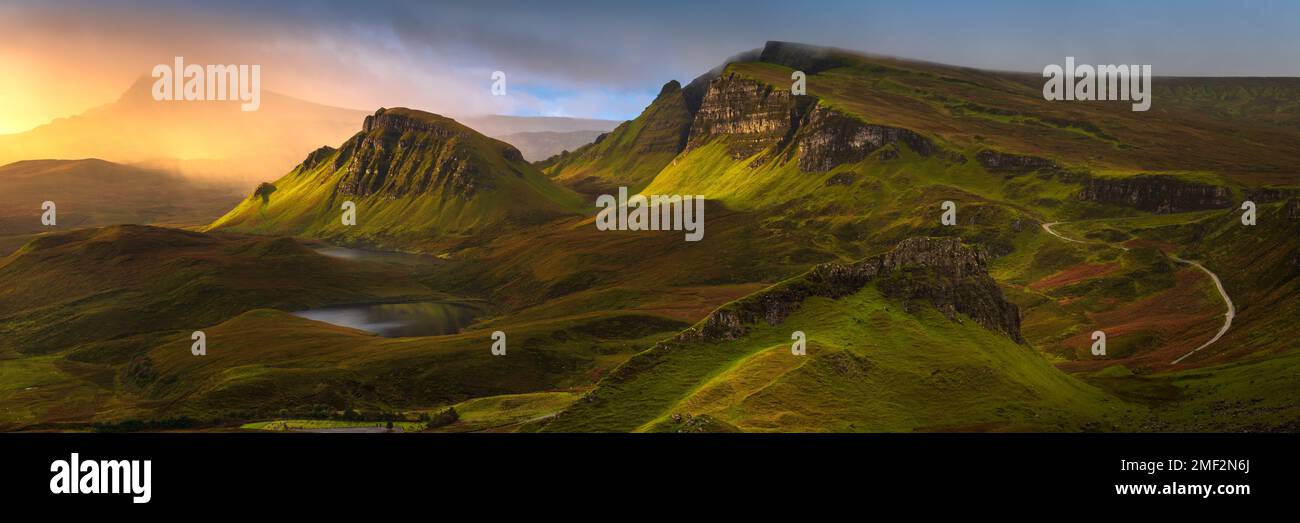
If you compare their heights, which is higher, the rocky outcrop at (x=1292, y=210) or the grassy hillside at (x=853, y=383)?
the rocky outcrop at (x=1292, y=210)

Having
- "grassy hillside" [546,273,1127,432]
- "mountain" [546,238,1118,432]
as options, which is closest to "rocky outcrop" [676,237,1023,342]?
"mountain" [546,238,1118,432]

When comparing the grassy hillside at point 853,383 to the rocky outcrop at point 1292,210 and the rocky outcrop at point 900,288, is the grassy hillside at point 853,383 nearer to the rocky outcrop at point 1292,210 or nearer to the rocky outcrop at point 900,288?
the rocky outcrop at point 900,288

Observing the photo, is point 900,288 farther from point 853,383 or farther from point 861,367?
point 853,383

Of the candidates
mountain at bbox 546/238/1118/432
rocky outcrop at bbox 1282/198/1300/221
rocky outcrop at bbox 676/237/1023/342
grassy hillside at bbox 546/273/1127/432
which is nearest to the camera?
grassy hillside at bbox 546/273/1127/432

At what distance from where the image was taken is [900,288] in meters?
121

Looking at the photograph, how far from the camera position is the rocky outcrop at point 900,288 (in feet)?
389

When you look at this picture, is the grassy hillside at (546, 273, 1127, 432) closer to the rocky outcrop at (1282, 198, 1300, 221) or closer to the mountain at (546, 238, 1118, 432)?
the mountain at (546, 238, 1118, 432)

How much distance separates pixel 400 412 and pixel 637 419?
7768 centimetres

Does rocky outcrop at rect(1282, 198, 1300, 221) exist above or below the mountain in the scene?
above

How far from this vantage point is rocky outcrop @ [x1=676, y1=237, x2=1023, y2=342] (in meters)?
118

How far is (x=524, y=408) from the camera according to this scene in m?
137

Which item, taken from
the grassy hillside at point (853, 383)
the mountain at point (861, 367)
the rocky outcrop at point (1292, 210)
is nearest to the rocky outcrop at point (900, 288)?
the mountain at point (861, 367)

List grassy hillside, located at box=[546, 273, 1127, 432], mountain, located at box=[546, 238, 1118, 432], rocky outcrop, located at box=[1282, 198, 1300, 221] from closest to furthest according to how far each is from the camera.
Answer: grassy hillside, located at box=[546, 273, 1127, 432]
mountain, located at box=[546, 238, 1118, 432]
rocky outcrop, located at box=[1282, 198, 1300, 221]
